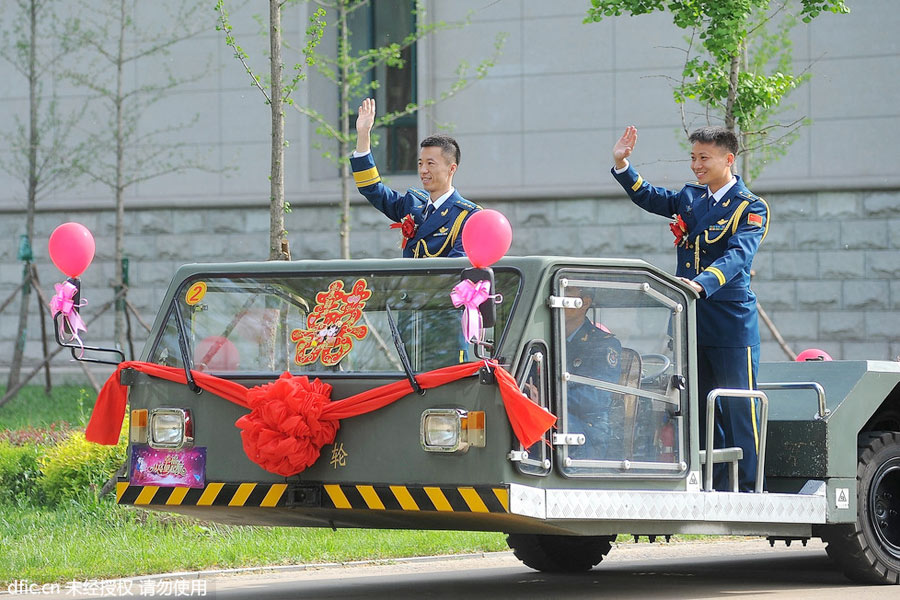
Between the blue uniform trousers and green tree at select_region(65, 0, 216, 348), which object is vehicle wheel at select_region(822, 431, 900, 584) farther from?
green tree at select_region(65, 0, 216, 348)

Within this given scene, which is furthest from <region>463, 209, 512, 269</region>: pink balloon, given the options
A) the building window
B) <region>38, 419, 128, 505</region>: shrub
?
the building window

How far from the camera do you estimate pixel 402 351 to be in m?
6.79

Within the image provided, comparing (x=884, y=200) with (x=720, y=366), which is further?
(x=884, y=200)

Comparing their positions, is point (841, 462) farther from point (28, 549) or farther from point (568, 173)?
point (568, 173)

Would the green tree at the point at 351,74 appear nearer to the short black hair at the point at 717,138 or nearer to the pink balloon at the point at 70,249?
the short black hair at the point at 717,138

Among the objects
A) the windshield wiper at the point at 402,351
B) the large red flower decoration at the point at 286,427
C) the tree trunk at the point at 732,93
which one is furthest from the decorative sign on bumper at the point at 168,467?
the tree trunk at the point at 732,93

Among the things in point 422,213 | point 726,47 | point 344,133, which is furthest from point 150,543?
point 344,133

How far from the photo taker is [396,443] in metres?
6.65

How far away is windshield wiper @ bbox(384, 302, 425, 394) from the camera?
660 centimetres

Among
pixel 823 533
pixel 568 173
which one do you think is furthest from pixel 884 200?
pixel 823 533

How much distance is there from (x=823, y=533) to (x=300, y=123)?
1235cm

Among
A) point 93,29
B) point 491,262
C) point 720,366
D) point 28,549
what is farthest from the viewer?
point 93,29

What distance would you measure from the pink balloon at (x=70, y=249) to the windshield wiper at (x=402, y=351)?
1.51 metres

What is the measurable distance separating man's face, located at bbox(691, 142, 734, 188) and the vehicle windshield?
186 cm
